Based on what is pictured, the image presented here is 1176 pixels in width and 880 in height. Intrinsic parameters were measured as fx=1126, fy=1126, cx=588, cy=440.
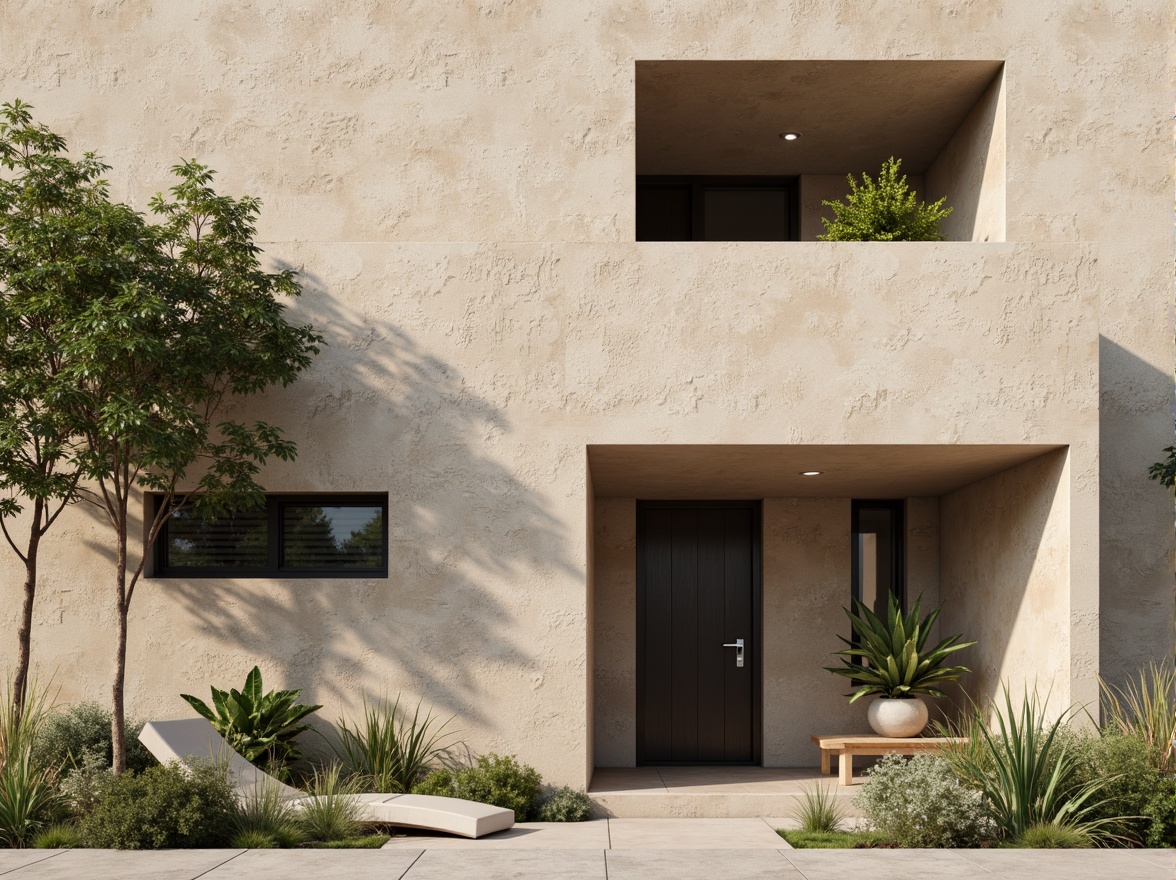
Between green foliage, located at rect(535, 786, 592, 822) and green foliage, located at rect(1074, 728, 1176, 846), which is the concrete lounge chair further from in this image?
green foliage, located at rect(1074, 728, 1176, 846)

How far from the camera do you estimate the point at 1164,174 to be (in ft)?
34.0

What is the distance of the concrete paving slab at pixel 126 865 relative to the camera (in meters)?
6.51

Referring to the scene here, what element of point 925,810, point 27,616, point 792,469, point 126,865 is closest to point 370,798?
Result: point 126,865

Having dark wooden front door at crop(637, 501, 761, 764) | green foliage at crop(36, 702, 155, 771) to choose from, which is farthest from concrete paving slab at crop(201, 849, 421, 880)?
dark wooden front door at crop(637, 501, 761, 764)

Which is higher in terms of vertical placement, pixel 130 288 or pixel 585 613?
pixel 130 288

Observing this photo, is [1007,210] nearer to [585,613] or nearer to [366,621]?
[585,613]

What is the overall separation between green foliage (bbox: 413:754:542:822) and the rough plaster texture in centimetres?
22

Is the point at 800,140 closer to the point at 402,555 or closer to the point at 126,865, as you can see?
the point at 402,555

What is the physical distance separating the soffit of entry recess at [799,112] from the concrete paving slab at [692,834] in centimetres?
670

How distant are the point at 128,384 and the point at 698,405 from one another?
4.39m

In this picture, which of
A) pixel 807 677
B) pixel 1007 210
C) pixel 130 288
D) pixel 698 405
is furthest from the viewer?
pixel 807 677

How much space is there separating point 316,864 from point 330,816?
0.95 metres

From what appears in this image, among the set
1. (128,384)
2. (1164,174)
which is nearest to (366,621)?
(128,384)

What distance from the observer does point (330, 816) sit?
7801 millimetres
